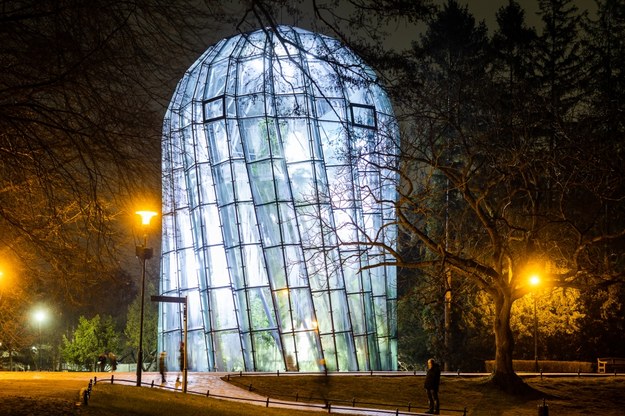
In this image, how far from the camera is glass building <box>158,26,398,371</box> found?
130ft

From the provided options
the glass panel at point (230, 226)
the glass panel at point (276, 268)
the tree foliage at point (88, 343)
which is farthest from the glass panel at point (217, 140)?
the tree foliage at point (88, 343)

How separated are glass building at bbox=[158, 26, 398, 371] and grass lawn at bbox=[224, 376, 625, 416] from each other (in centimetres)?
1292

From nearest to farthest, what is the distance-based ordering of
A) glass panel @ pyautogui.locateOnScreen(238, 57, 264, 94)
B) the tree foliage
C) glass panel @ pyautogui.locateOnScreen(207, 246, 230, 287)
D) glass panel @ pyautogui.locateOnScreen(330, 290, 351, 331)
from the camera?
glass panel @ pyautogui.locateOnScreen(330, 290, 351, 331) < glass panel @ pyautogui.locateOnScreen(207, 246, 230, 287) < glass panel @ pyautogui.locateOnScreen(238, 57, 264, 94) < the tree foliage

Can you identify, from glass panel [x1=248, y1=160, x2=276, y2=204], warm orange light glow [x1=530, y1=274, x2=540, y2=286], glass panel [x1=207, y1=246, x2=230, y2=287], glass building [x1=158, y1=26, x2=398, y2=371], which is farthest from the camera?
glass panel [x1=207, y1=246, x2=230, y2=287]

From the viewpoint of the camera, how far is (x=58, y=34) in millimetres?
8328

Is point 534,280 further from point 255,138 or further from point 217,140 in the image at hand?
point 217,140

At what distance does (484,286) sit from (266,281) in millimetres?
16625

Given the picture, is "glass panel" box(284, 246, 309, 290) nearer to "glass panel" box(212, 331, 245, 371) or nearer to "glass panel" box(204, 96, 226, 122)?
"glass panel" box(212, 331, 245, 371)

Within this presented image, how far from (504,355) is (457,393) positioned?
216 cm

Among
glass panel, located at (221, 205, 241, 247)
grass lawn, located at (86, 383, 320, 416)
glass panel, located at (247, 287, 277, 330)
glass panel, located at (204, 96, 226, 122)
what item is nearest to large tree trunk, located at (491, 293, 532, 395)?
grass lawn, located at (86, 383, 320, 416)

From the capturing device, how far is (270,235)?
40.4 meters

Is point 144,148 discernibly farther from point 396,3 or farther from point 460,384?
point 460,384

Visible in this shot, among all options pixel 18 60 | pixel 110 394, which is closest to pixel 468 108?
pixel 110 394

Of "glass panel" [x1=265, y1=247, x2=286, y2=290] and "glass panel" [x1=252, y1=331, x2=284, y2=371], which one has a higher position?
"glass panel" [x1=265, y1=247, x2=286, y2=290]
